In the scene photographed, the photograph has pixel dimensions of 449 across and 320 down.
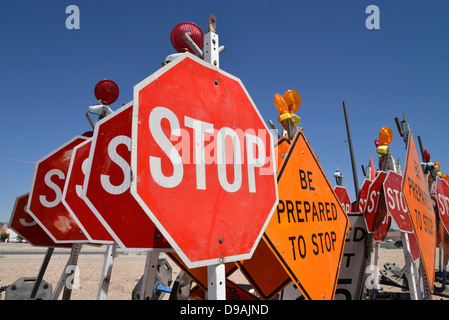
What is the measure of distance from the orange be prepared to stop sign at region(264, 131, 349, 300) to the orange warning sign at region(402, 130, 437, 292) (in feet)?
3.26

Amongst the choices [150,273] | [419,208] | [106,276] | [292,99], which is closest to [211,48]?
[292,99]

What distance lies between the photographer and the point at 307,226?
2.31m

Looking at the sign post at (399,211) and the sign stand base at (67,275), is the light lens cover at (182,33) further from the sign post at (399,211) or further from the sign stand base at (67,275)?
the sign post at (399,211)

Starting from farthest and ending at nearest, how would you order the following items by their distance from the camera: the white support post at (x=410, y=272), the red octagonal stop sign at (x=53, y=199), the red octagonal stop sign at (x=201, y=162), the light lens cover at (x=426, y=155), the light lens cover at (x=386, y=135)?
the light lens cover at (x=426, y=155)
the light lens cover at (x=386, y=135)
the white support post at (x=410, y=272)
the red octagonal stop sign at (x=53, y=199)
the red octagonal stop sign at (x=201, y=162)

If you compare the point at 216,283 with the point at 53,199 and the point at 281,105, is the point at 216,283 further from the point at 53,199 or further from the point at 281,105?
the point at 53,199

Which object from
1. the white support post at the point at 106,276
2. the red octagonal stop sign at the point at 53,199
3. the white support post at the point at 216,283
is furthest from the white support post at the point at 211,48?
the red octagonal stop sign at the point at 53,199

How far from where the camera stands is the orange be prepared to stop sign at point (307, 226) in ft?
6.68

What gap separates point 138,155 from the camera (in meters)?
1.07

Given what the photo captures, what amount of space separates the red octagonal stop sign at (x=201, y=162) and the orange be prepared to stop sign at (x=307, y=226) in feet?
1.82

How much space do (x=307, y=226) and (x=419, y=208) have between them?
213 centimetres
